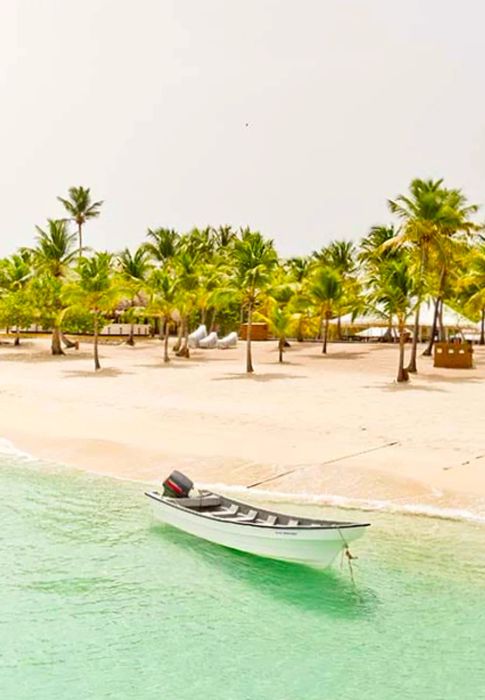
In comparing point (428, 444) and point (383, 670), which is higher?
point (428, 444)

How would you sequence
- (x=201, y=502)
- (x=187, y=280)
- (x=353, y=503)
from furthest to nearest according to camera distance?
(x=187, y=280), (x=353, y=503), (x=201, y=502)

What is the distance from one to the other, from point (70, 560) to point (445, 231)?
36.6 meters

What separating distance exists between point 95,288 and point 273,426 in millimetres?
21938

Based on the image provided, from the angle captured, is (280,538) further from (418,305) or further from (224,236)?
(224,236)

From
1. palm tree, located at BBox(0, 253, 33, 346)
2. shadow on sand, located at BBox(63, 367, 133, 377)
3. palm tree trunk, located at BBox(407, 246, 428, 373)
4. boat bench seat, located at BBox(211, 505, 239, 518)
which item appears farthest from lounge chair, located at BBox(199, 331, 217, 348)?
boat bench seat, located at BBox(211, 505, 239, 518)

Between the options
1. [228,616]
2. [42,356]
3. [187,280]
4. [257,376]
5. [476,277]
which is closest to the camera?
[228,616]

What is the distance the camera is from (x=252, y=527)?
13.7 metres

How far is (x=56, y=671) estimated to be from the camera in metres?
10.5

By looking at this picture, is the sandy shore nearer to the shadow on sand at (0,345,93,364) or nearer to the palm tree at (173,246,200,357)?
the shadow on sand at (0,345,93,364)

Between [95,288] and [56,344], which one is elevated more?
[95,288]

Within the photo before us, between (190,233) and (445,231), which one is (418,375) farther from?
(190,233)

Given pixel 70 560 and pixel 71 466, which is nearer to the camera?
pixel 70 560

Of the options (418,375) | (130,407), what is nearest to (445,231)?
(418,375)

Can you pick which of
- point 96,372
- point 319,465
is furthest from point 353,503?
point 96,372
